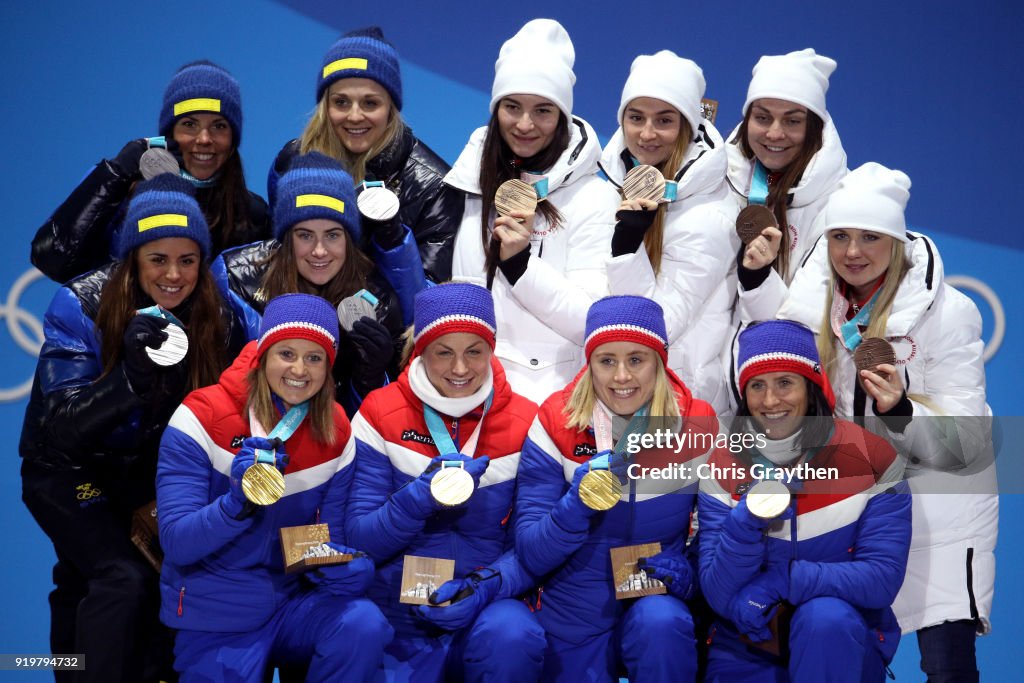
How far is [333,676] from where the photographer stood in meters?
3.43

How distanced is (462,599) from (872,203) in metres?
1.79

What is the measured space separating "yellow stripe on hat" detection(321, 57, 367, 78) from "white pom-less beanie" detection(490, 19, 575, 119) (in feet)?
1.60

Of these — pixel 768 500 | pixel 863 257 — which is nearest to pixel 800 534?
pixel 768 500

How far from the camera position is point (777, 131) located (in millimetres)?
4086

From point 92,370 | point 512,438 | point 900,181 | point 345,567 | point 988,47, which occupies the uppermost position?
point 988,47

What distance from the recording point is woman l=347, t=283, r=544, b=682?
3.55m

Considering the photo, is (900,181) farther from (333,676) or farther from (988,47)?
(333,676)

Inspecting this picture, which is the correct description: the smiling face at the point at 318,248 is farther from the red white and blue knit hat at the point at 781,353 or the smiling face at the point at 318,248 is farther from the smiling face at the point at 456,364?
the red white and blue knit hat at the point at 781,353

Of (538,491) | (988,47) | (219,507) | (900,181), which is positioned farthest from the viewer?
(988,47)

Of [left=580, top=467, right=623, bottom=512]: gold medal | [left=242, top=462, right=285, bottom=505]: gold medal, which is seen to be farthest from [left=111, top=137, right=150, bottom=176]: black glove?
[left=580, top=467, right=623, bottom=512]: gold medal

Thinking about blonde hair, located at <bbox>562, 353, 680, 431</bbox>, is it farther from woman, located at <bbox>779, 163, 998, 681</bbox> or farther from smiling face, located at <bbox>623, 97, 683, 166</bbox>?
smiling face, located at <bbox>623, 97, 683, 166</bbox>

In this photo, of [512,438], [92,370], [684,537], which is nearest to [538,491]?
[512,438]

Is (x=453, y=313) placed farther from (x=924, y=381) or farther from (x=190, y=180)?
(x=924, y=381)

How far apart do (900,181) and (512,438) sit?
1.52 meters
